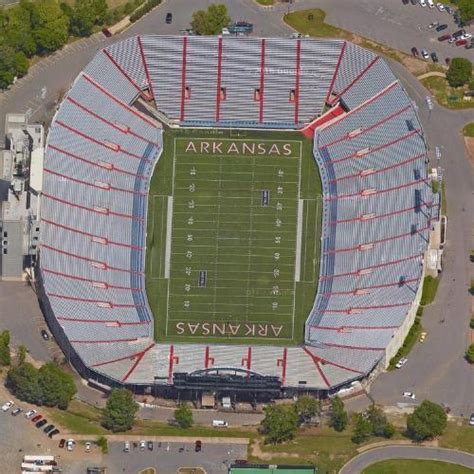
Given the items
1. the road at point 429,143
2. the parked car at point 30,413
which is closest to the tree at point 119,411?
the parked car at point 30,413

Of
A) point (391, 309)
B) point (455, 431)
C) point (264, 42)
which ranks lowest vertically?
point (455, 431)

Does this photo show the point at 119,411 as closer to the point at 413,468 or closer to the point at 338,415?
Result: the point at 338,415

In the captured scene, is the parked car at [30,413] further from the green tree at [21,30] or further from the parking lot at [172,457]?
the green tree at [21,30]

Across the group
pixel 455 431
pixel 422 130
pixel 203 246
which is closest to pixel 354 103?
pixel 422 130

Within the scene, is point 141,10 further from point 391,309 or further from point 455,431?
point 455,431

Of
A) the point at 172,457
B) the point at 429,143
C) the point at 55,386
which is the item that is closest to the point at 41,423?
the point at 55,386

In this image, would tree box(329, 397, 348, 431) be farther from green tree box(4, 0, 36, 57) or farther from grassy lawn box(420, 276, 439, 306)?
green tree box(4, 0, 36, 57)

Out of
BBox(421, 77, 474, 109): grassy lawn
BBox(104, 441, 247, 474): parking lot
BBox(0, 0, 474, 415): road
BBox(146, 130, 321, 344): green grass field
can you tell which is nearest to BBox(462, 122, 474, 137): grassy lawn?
BBox(0, 0, 474, 415): road
